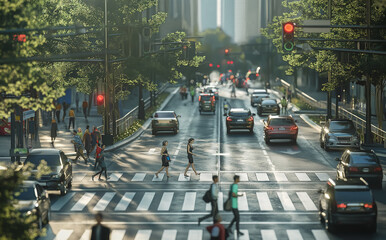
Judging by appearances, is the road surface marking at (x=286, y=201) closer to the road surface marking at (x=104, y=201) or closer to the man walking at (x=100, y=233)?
the road surface marking at (x=104, y=201)

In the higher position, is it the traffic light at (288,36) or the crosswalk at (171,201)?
the traffic light at (288,36)

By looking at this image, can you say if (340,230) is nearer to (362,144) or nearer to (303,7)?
(362,144)

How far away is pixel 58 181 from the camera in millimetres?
27812

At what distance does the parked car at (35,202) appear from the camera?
818 inches

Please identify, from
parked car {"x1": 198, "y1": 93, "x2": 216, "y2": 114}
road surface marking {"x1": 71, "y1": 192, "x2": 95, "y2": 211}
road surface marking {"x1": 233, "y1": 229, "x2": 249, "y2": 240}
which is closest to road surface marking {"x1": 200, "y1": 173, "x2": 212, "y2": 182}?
road surface marking {"x1": 71, "y1": 192, "x2": 95, "y2": 211}

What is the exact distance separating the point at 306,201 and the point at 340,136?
14.9m

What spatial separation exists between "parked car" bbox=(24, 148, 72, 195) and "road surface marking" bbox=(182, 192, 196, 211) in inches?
187

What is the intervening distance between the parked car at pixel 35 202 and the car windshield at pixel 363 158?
12317mm

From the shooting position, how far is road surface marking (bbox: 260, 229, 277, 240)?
20.6 metres

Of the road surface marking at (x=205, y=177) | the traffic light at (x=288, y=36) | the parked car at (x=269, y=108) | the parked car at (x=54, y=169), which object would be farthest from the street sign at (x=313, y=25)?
the parked car at (x=269, y=108)

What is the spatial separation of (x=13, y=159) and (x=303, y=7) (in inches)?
1362

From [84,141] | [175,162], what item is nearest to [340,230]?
[175,162]

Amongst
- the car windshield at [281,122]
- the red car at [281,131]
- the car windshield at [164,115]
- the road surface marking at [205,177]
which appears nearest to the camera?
the road surface marking at [205,177]

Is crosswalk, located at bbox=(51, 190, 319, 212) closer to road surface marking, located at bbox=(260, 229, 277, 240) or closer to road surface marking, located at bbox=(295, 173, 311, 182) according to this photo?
road surface marking, located at bbox=(295, 173, 311, 182)
